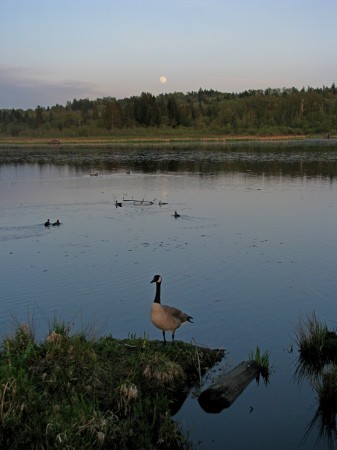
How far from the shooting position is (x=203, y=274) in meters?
17.7

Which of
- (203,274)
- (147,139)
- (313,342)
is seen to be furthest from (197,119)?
(313,342)

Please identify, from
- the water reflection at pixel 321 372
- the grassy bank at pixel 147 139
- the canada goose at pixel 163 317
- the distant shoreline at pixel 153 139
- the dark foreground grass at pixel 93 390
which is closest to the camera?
the dark foreground grass at pixel 93 390

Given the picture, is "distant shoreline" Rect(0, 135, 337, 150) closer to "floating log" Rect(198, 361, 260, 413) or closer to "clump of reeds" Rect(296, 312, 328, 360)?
"clump of reeds" Rect(296, 312, 328, 360)

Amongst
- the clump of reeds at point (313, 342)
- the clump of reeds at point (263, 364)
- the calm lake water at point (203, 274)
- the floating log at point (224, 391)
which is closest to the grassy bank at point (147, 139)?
the calm lake water at point (203, 274)

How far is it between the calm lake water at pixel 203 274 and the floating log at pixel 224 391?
15 centimetres

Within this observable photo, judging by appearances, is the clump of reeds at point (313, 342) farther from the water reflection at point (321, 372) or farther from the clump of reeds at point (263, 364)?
the clump of reeds at point (263, 364)

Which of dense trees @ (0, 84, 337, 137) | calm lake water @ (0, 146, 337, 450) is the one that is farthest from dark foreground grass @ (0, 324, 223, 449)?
dense trees @ (0, 84, 337, 137)

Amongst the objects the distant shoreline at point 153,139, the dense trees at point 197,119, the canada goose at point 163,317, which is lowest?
the canada goose at point 163,317

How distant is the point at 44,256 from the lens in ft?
67.5

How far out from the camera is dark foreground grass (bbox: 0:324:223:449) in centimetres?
716

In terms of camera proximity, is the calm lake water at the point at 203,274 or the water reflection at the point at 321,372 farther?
the calm lake water at the point at 203,274

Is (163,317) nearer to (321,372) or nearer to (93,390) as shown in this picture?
(93,390)

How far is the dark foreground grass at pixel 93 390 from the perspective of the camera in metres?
7.16

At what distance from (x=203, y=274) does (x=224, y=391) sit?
27.8ft
